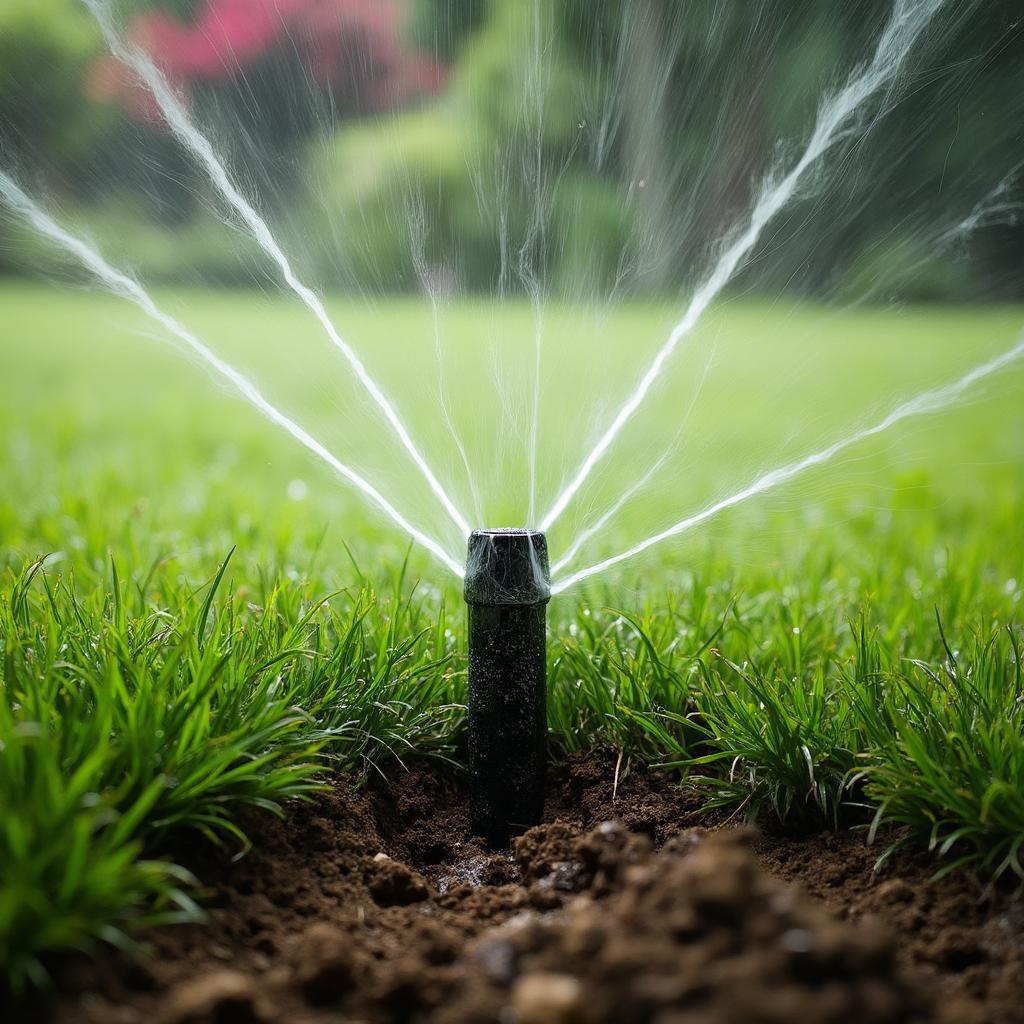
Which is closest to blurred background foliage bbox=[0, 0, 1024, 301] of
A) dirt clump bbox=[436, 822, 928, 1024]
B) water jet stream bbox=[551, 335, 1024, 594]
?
water jet stream bbox=[551, 335, 1024, 594]

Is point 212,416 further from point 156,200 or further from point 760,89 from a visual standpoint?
point 760,89

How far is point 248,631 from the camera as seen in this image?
2373 mm

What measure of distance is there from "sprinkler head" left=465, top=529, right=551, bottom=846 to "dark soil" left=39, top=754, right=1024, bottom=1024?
106 millimetres

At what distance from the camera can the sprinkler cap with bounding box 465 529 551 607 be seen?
2.09 metres

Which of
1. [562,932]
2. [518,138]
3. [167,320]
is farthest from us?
[518,138]

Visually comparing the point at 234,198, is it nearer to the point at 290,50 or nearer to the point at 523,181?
the point at 290,50

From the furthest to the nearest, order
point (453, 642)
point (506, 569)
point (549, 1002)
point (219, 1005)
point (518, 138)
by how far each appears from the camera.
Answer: point (453, 642) < point (518, 138) < point (506, 569) < point (219, 1005) < point (549, 1002)

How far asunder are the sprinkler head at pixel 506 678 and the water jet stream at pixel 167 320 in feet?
1.05

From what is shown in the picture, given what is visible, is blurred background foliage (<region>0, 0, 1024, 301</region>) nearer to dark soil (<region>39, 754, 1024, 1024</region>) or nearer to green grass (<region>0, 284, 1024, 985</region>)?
green grass (<region>0, 284, 1024, 985</region>)

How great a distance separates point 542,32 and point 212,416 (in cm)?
620

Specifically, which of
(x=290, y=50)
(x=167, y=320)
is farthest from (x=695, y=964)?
(x=290, y=50)

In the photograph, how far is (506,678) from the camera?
7.12 feet

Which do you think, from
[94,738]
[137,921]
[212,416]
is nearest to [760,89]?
[94,738]

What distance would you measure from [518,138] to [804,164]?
2.49ft
